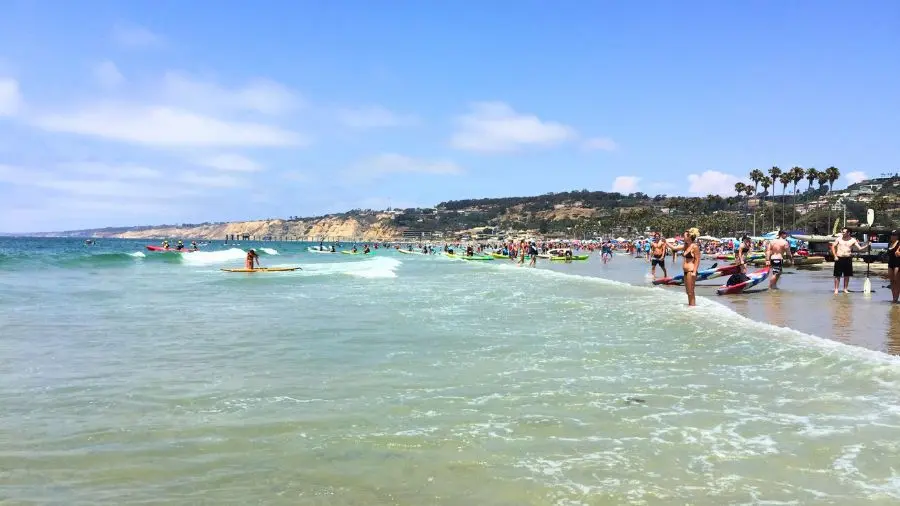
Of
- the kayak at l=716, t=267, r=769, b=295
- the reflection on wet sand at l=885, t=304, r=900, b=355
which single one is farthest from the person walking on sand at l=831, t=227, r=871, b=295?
the reflection on wet sand at l=885, t=304, r=900, b=355

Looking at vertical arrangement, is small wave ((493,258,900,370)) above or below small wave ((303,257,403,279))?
above

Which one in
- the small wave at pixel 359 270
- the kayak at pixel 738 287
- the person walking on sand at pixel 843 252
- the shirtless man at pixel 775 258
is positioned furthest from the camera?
the small wave at pixel 359 270

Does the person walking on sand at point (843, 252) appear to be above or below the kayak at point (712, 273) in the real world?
above

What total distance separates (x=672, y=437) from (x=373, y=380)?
3.65 metres

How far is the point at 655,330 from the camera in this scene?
38.8 ft

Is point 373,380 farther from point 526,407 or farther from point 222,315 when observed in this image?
point 222,315

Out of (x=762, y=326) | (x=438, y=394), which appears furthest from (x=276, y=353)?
(x=762, y=326)

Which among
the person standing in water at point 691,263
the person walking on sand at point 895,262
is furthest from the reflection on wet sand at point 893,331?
the person standing in water at point 691,263

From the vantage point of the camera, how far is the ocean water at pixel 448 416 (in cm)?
435

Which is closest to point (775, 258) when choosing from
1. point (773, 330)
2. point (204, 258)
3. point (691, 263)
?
point (691, 263)

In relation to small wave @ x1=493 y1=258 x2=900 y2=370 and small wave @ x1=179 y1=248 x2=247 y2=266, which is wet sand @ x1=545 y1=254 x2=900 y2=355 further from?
small wave @ x1=179 y1=248 x2=247 y2=266

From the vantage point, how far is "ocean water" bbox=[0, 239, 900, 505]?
4.35 m

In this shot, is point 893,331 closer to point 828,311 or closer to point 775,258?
point 828,311

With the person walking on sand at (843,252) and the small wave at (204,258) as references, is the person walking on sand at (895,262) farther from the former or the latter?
the small wave at (204,258)
